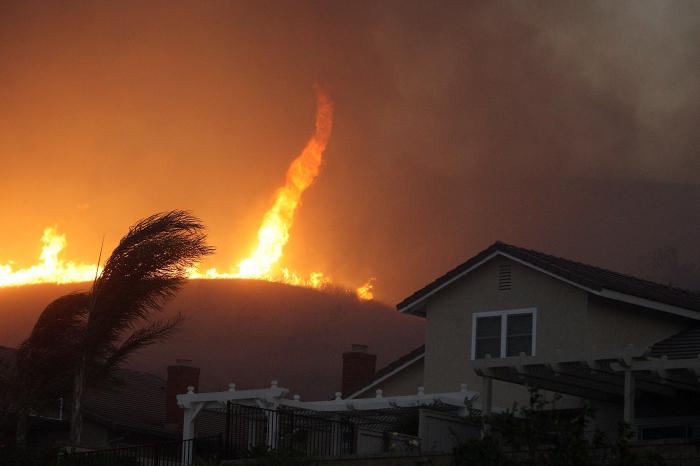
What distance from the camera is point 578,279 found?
26562 millimetres

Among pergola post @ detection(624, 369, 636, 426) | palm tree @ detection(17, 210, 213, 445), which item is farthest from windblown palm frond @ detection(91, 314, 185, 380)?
pergola post @ detection(624, 369, 636, 426)

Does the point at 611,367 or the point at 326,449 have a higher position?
the point at 611,367

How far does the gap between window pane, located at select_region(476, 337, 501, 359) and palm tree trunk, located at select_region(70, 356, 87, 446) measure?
9.83 meters

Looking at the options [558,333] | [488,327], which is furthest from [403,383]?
[558,333]

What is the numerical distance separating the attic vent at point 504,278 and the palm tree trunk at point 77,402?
34.4 ft

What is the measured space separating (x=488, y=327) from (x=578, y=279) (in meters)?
3.01

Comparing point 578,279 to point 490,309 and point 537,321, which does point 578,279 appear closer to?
point 537,321

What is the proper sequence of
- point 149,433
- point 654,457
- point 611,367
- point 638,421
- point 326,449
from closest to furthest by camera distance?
point 654,457 < point 611,367 < point 638,421 < point 326,449 < point 149,433

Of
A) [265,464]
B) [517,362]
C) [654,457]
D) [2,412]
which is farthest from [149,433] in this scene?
[654,457]

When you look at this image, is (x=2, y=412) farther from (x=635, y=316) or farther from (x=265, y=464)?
(x=635, y=316)

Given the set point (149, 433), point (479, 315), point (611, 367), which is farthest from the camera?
point (149, 433)

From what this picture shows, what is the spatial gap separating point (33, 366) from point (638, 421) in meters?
15.1

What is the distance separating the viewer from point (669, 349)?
25516 mm

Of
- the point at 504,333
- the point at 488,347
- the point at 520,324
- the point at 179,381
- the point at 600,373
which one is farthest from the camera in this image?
the point at 179,381
